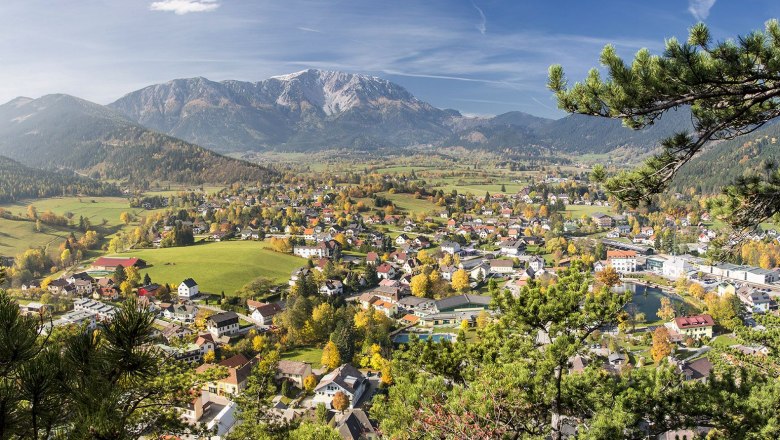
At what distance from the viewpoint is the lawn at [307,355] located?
992 inches

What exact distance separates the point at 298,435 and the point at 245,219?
5734cm

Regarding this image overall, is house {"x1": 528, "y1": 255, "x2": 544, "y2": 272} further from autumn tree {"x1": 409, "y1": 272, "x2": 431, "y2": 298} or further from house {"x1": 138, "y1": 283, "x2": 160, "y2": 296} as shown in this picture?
house {"x1": 138, "y1": 283, "x2": 160, "y2": 296}

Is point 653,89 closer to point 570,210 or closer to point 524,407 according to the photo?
point 524,407

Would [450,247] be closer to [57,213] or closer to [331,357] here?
[331,357]

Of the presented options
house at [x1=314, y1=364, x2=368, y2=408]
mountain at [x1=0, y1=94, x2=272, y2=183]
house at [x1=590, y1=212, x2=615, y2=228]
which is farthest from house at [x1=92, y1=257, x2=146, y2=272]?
mountain at [x1=0, y1=94, x2=272, y2=183]

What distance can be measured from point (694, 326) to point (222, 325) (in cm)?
2952

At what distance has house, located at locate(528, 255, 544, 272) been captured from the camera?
4384 cm

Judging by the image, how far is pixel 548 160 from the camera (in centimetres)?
19500

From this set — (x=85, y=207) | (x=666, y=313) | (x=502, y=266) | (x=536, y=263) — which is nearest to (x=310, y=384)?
(x=666, y=313)

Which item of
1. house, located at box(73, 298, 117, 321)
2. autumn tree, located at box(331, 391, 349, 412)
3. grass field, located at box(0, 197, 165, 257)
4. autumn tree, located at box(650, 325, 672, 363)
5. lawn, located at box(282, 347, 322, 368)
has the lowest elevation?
lawn, located at box(282, 347, 322, 368)

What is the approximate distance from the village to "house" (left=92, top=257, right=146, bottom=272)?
0.48 feet

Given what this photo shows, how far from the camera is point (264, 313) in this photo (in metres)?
30.9

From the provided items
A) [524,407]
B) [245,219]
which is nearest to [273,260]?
[245,219]

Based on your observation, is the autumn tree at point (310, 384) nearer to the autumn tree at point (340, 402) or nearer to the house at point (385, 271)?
the autumn tree at point (340, 402)
